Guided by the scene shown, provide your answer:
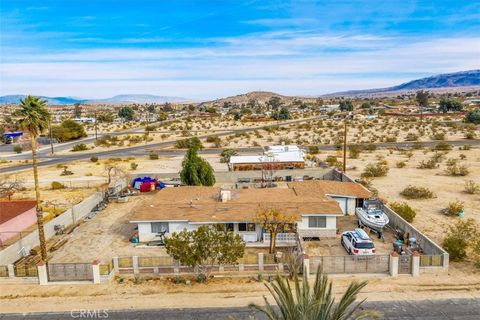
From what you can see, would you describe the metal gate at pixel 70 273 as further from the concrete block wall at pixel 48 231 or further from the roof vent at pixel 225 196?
the roof vent at pixel 225 196

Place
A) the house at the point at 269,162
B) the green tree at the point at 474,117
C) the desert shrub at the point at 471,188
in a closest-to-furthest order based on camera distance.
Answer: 1. the desert shrub at the point at 471,188
2. the house at the point at 269,162
3. the green tree at the point at 474,117

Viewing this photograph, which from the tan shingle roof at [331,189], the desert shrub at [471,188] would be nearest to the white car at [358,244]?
the tan shingle roof at [331,189]

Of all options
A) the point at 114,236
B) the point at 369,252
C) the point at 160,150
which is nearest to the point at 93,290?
the point at 114,236

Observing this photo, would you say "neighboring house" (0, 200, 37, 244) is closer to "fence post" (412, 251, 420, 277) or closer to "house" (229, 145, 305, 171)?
"house" (229, 145, 305, 171)

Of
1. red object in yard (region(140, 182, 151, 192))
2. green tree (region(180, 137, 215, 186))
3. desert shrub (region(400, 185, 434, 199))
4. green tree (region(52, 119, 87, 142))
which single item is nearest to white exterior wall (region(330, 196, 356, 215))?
desert shrub (region(400, 185, 434, 199))

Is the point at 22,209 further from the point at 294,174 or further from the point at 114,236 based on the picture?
the point at 294,174

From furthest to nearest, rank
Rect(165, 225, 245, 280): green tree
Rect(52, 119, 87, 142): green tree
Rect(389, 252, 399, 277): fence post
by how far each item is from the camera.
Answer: Rect(52, 119, 87, 142): green tree → Rect(389, 252, 399, 277): fence post → Rect(165, 225, 245, 280): green tree
